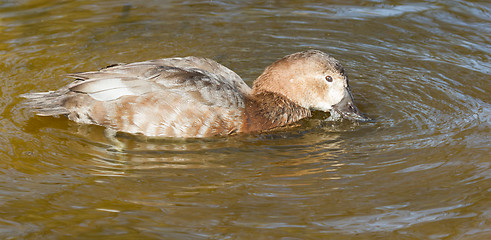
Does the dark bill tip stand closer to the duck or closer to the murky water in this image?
the duck

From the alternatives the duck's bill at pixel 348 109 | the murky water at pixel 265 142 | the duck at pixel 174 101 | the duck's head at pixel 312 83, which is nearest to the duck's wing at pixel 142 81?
the duck at pixel 174 101

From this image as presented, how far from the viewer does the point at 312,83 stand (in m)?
6.31

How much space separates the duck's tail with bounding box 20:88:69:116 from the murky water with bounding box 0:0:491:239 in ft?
0.53

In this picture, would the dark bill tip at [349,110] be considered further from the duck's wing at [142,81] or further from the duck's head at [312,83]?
the duck's wing at [142,81]

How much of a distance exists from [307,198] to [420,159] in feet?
4.08

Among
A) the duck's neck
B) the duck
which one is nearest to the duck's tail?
the duck

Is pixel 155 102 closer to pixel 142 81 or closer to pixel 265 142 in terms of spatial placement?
pixel 142 81

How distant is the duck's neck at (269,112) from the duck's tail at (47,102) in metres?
1.76

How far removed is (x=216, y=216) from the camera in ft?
14.0

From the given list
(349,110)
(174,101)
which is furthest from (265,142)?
(349,110)

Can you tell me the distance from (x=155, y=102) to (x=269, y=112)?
1147mm

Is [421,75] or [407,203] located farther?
[421,75]

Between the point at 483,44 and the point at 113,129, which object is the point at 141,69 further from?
the point at 483,44

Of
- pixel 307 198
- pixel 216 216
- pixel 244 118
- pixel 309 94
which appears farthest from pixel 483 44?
pixel 216 216
